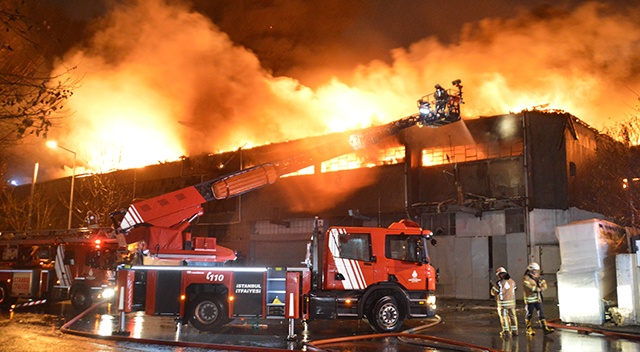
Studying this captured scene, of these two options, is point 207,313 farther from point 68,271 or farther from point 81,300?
point 68,271

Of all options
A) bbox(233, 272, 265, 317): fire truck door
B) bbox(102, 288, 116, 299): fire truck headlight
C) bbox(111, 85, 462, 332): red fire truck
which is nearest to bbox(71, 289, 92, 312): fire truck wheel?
bbox(102, 288, 116, 299): fire truck headlight

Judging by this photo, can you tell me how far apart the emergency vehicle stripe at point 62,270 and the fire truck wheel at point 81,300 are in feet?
3.52

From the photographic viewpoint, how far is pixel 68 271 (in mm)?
19766

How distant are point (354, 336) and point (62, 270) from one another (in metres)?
13.2

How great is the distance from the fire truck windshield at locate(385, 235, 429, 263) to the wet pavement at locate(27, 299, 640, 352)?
63.6 inches

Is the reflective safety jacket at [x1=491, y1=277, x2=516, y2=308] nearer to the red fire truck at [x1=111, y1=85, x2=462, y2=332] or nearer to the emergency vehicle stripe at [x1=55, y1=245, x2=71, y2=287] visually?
the red fire truck at [x1=111, y1=85, x2=462, y2=332]

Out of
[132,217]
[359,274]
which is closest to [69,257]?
[132,217]

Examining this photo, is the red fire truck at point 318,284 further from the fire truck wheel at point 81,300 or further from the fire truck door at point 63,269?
the fire truck door at point 63,269

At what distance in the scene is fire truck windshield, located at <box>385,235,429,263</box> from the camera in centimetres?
1259

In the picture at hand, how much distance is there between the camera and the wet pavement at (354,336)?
33.8 ft

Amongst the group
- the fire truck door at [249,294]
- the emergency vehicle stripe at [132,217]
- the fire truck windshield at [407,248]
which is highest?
the emergency vehicle stripe at [132,217]

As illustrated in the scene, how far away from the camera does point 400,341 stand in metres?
11.1

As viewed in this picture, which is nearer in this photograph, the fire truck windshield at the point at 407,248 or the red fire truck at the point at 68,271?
the fire truck windshield at the point at 407,248

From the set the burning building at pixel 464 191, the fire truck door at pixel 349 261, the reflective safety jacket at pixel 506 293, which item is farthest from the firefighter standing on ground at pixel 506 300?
the burning building at pixel 464 191
